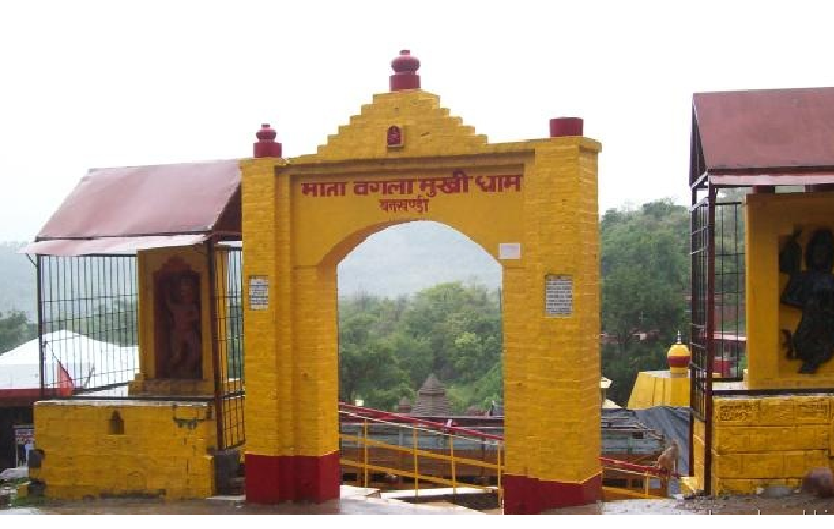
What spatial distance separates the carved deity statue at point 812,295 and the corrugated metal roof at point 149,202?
6.75 metres

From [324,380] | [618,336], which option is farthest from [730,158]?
[618,336]

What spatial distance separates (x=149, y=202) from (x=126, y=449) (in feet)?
10.7

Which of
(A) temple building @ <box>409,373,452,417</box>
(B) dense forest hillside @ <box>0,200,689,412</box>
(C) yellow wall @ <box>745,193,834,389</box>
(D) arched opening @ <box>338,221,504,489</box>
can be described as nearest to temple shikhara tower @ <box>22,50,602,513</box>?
(C) yellow wall @ <box>745,193,834,389</box>

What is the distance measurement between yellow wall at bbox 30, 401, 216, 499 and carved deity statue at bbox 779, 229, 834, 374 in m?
7.07

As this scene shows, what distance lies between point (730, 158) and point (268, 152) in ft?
17.4

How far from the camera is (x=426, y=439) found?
17531mm

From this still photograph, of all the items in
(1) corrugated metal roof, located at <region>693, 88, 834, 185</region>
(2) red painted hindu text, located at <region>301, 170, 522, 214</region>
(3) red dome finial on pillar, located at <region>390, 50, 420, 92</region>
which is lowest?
(2) red painted hindu text, located at <region>301, 170, 522, 214</region>

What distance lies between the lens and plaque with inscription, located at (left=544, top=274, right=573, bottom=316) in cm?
1050

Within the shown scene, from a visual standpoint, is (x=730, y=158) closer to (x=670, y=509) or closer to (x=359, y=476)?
(x=670, y=509)

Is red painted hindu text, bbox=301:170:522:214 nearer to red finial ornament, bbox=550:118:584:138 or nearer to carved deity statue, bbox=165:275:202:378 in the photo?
red finial ornament, bbox=550:118:584:138

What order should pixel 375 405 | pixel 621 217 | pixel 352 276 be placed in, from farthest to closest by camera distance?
Result: 1. pixel 352 276
2. pixel 621 217
3. pixel 375 405

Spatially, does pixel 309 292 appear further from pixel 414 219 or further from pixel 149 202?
pixel 149 202

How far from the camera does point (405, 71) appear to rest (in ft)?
37.3

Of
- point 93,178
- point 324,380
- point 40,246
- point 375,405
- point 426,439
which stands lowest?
point 375,405
